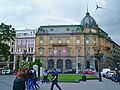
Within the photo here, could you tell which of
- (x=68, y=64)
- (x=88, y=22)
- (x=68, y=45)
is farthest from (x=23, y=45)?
(x=88, y=22)

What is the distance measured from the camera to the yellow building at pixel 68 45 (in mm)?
98125

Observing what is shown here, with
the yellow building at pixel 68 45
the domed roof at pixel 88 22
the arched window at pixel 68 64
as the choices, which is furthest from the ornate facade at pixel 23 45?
the domed roof at pixel 88 22

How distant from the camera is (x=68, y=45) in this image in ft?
331

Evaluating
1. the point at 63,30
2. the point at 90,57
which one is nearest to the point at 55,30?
the point at 63,30

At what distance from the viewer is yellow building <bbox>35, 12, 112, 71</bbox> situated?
322 feet

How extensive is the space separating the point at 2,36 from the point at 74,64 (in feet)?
110

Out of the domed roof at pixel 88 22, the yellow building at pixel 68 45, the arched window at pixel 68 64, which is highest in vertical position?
the domed roof at pixel 88 22

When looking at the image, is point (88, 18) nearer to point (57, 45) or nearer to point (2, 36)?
point (57, 45)

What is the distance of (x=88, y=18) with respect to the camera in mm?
105625

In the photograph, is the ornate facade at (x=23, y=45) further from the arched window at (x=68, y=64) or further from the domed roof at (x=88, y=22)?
the domed roof at (x=88, y=22)

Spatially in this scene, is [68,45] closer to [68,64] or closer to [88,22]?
[68,64]

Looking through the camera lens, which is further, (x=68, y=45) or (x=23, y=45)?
(x=23, y=45)

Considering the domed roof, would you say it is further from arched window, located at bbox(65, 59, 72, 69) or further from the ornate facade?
the ornate facade

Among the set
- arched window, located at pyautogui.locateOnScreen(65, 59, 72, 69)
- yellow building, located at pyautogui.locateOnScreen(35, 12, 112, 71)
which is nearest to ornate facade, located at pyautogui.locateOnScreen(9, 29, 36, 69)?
yellow building, located at pyautogui.locateOnScreen(35, 12, 112, 71)
